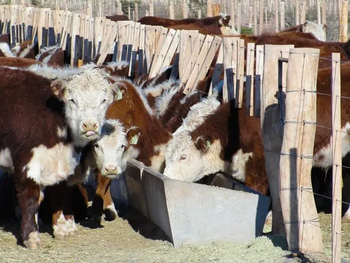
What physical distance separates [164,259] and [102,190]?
2.55 metres

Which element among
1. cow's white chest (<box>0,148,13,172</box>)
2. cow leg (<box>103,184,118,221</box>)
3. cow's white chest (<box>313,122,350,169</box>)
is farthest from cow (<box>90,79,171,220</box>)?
cow's white chest (<box>313,122,350,169</box>)

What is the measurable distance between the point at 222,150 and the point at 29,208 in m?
2.31

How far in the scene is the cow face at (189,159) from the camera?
28.9 ft

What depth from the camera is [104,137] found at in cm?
841

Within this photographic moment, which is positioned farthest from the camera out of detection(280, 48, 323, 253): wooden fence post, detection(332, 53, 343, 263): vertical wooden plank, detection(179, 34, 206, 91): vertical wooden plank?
detection(179, 34, 206, 91): vertical wooden plank

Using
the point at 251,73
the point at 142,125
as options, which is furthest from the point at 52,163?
the point at 251,73

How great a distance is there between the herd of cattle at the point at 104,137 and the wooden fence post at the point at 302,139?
2032 mm

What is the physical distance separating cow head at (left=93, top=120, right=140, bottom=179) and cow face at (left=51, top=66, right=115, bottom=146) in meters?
0.38

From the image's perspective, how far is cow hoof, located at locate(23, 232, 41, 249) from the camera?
24.4 ft

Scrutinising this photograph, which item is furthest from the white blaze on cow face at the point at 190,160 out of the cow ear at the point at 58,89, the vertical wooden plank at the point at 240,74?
the cow ear at the point at 58,89

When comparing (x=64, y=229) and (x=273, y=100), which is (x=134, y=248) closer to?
(x=64, y=229)

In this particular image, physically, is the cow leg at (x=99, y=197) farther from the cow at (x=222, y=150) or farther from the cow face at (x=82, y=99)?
the cow face at (x=82, y=99)

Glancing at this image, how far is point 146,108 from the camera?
9.68 metres

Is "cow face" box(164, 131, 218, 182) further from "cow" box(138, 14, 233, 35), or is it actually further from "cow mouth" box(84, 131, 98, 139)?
"cow" box(138, 14, 233, 35)
